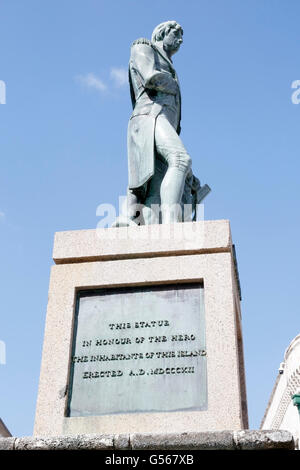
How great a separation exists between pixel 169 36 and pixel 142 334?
416 cm

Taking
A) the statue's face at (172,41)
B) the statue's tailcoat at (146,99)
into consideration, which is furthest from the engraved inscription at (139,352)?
the statue's face at (172,41)

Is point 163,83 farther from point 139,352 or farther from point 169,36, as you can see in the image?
point 139,352

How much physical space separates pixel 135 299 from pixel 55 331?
743 millimetres

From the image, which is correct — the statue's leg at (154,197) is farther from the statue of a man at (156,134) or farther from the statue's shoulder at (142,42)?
the statue's shoulder at (142,42)

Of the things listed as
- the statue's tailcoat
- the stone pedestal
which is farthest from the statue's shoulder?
the stone pedestal

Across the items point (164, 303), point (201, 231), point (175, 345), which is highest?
point (201, 231)

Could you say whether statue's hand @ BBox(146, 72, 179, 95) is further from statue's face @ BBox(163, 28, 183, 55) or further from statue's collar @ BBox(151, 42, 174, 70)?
statue's face @ BBox(163, 28, 183, 55)

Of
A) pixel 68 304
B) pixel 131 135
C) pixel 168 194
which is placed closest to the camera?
pixel 68 304

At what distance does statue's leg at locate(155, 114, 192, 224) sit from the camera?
6398 millimetres

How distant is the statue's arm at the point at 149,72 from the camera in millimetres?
7276

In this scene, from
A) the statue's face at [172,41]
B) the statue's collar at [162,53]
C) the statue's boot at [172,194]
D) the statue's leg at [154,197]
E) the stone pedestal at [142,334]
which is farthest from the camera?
the statue's face at [172,41]
